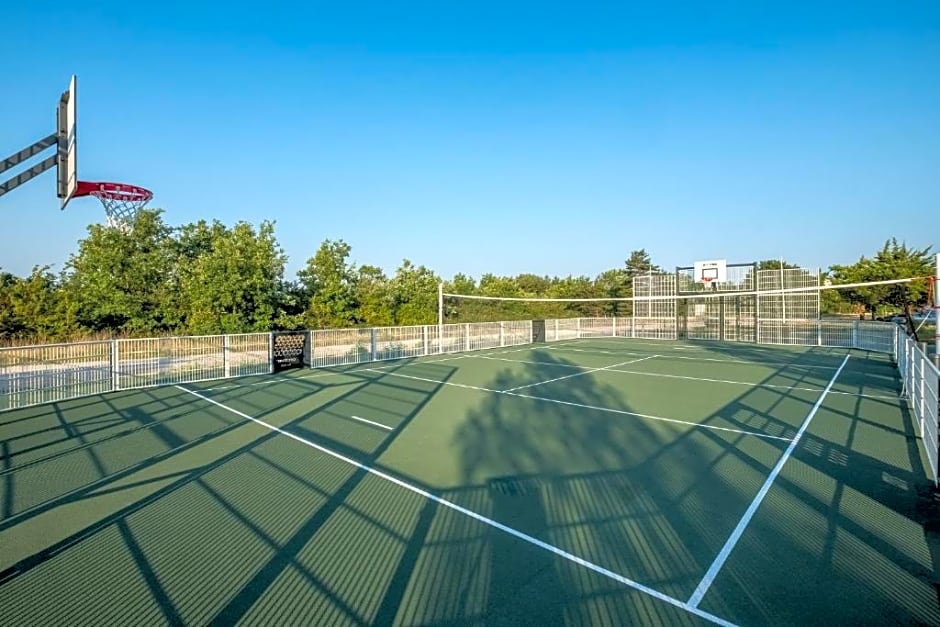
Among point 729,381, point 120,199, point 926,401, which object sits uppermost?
point 120,199

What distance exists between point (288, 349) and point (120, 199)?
70.9 ft

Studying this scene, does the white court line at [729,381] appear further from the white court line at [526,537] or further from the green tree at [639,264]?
the green tree at [639,264]

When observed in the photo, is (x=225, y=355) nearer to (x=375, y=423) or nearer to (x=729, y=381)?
(x=375, y=423)

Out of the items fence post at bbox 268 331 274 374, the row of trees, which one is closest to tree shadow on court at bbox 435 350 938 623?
fence post at bbox 268 331 274 374

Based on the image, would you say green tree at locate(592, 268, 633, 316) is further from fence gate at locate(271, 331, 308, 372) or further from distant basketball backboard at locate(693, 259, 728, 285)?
fence gate at locate(271, 331, 308, 372)

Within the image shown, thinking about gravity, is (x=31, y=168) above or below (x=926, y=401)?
above

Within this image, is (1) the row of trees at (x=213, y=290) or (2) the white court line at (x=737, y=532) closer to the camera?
(2) the white court line at (x=737, y=532)

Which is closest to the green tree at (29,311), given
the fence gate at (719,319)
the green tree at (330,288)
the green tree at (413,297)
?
the green tree at (330,288)

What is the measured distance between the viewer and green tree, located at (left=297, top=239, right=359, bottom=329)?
79.7 feet

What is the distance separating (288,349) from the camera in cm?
1549

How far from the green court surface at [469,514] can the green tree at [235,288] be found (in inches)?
386

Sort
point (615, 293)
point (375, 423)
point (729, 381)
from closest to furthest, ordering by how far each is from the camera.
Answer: point (375, 423) → point (729, 381) → point (615, 293)

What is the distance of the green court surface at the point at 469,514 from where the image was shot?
337 cm

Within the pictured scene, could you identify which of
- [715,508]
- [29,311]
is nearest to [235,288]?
[29,311]
